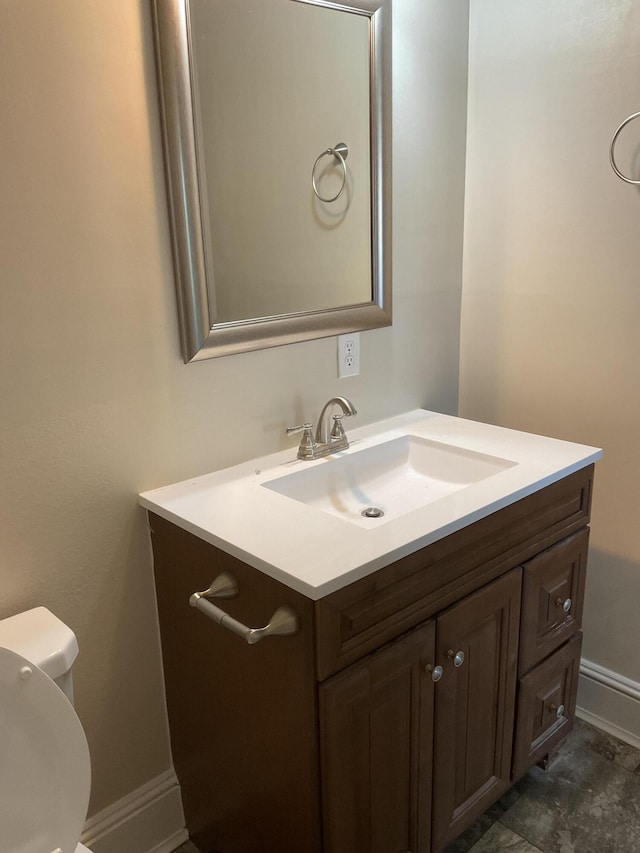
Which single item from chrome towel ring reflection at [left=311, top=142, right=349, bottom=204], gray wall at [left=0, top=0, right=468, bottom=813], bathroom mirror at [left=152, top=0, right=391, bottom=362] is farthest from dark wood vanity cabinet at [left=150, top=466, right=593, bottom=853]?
chrome towel ring reflection at [left=311, top=142, right=349, bottom=204]

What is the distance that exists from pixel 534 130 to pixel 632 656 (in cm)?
140

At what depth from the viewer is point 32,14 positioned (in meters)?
1.15

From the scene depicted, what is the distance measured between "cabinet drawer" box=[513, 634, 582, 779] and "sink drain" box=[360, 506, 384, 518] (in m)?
0.50

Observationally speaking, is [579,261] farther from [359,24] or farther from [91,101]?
[91,101]

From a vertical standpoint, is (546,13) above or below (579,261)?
above

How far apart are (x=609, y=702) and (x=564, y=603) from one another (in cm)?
51

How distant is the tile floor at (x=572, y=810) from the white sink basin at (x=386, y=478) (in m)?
0.79

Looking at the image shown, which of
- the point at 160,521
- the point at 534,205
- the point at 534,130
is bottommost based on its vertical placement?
the point at 160,521

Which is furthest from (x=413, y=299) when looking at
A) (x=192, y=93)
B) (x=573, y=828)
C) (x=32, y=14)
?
(x=573, y=828)

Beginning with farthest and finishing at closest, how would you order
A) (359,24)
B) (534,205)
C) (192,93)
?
(534,205) < (359,24) < (192,93)

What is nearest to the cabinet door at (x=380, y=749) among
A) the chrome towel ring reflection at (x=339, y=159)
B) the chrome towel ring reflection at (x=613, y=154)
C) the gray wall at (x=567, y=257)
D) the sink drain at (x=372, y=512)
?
the sink drain at (x=372, y=512)

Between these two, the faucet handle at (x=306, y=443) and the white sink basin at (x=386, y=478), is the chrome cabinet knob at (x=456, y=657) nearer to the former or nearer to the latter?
the white sink basin at (x=386, y=478)

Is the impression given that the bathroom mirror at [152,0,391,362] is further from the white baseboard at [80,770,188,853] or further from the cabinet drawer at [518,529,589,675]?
the white baseboard at [80,770,188,853]

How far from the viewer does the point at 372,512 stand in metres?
1.59
